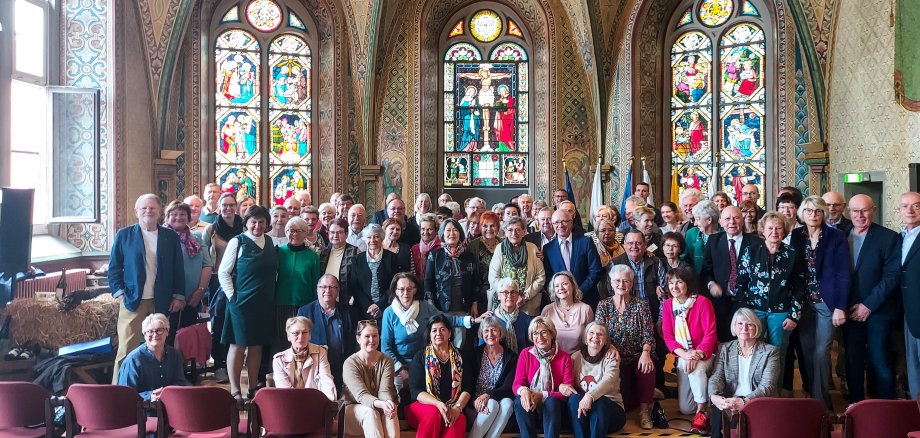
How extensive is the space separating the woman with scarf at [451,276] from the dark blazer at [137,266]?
6.47ft

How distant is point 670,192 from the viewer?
531 inches

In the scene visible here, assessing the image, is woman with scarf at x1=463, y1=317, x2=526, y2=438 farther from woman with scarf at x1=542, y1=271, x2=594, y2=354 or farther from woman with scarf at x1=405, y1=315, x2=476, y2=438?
woman with scarf at x1=542, y1=271, x2=594, y2=354

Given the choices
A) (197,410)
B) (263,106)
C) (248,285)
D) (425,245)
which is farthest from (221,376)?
(263,106)

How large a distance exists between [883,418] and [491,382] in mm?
2387

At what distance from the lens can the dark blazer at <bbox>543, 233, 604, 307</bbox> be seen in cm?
660

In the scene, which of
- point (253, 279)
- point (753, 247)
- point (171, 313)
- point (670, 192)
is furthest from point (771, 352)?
point (670, 192)

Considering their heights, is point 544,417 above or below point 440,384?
below

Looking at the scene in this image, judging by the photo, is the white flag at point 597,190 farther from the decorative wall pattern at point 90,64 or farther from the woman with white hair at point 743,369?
the woman with white hair at point 743,369

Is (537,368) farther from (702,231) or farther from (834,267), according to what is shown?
(834,267)

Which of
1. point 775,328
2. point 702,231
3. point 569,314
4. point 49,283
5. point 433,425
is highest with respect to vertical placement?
point 702,231

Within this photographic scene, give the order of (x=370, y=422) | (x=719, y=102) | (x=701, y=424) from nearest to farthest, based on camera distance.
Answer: (x=370, y=422), (x=701, y=424), (x=719, y=102)

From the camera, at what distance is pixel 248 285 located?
6.47 m

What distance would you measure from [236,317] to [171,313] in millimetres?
691

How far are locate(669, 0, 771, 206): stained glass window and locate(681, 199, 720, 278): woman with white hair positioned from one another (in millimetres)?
6097
